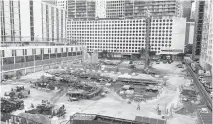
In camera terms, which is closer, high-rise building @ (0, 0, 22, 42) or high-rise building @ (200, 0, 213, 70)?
high-rise building @ (200, 0, 213, 70)

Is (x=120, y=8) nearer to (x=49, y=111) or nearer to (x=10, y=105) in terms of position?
(x=10, y=105)

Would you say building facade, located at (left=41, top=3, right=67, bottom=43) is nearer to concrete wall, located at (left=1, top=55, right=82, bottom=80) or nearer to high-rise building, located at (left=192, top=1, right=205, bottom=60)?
concrete wall, located at (left=1, top=55, right=82, bottom=80)

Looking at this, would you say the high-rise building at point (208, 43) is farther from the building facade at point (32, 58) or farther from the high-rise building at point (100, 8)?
the high-rise building at point (100, 8)

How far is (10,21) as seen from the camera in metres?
61.8

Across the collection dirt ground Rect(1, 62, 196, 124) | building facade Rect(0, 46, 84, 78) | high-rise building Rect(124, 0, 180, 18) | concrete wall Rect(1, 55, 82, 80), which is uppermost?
high-rise building Rect(124, 0, 180, 18)

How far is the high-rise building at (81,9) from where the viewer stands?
119m

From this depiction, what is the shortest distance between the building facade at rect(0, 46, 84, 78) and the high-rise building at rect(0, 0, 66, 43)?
33.8 ft

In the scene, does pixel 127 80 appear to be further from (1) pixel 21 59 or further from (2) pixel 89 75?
(1) pixel 21 59

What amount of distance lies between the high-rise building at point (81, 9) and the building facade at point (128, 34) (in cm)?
1722

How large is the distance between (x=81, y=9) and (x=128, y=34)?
128 ft

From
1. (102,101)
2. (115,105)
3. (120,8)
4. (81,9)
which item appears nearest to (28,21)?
(102,101)

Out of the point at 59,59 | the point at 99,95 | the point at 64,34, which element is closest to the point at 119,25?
the point at 64,34

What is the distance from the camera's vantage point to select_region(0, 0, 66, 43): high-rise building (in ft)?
200

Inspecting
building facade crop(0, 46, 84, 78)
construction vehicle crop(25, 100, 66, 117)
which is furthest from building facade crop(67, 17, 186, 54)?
construction vehicle crop(25, 100, 66, 117)
